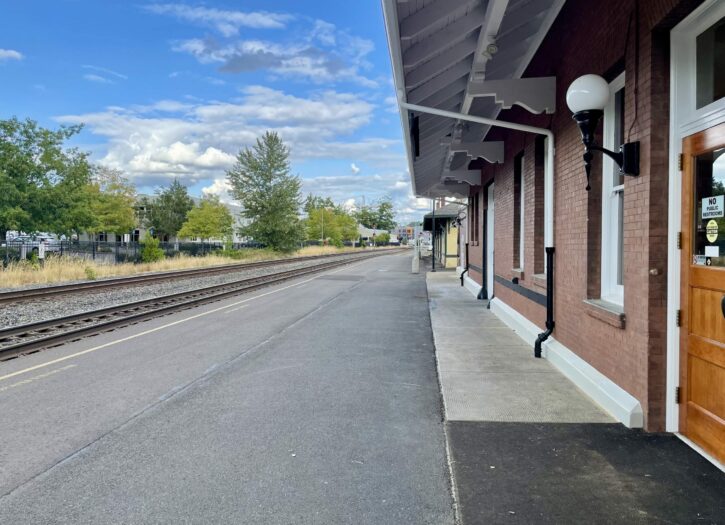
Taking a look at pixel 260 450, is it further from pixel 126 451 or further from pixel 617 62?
pixel 617 62

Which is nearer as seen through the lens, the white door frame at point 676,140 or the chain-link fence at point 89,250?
the white door frame at point 676,140

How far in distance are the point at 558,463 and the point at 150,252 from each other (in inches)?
1237

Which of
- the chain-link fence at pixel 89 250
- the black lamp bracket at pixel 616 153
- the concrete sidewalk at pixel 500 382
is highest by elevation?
the black lamp bracket at pixel 616 153

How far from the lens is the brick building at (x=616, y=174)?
366 cm

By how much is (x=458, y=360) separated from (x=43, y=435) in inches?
186

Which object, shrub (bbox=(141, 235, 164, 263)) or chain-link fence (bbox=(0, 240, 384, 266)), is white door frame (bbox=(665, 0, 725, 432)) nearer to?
chain-link fence (bbox=(0, 240, 384, 266))

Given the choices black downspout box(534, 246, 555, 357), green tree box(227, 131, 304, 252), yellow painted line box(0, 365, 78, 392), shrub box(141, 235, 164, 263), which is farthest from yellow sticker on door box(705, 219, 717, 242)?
green tree box(227, 131, 304, 252)

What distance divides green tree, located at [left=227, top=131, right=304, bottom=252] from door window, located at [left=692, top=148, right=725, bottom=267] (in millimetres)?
47811

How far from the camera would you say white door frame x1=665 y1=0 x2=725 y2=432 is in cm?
382

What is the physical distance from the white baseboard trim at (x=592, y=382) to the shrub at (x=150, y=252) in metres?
27.7

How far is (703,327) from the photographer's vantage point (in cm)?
363

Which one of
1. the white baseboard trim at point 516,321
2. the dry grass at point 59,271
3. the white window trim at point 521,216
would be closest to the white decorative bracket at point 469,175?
the white baseboard trim at point 516,321

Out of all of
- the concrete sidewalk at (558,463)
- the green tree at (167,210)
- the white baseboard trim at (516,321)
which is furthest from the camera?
the green tree at (167,210)

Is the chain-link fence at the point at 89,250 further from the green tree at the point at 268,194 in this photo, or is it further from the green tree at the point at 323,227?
the green tree at the point at 323,227
